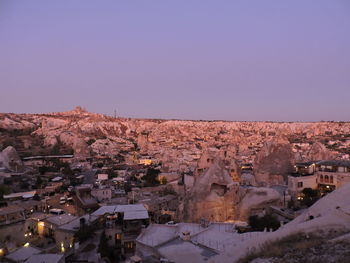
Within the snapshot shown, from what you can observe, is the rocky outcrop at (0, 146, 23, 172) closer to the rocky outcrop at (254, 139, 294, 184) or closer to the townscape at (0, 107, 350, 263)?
the townscape at (0, 107, 350, 263)

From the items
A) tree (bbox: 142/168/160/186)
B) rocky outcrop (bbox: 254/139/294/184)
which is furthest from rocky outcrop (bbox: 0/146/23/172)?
→ rocky outcrop (bbox: 254/139/294/184)

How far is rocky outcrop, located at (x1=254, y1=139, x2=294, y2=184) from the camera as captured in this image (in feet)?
72.1

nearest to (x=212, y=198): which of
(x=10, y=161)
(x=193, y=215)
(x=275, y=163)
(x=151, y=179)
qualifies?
(x=193, y=215)

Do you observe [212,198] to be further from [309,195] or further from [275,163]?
[275,163]

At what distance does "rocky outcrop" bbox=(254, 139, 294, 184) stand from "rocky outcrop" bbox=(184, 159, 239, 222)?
528 centimetres

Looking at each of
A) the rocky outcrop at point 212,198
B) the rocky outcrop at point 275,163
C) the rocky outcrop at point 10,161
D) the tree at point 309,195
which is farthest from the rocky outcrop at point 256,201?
the rocky outcrop at point 10,161

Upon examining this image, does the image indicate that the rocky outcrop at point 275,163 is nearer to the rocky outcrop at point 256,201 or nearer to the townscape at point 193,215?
the townscape at point 193,215

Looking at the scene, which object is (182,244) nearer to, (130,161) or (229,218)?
(229,218)

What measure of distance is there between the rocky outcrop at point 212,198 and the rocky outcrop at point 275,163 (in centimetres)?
528

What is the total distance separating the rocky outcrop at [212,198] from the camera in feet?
54.3

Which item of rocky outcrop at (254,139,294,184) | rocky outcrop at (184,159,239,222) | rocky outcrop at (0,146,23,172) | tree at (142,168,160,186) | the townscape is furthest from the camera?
rocky outcrop at (0,146,23,172)

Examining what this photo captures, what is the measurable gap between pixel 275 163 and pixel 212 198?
730 cm

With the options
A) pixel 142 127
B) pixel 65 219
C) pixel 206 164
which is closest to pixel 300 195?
pixel 206 164

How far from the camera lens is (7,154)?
130 feet
